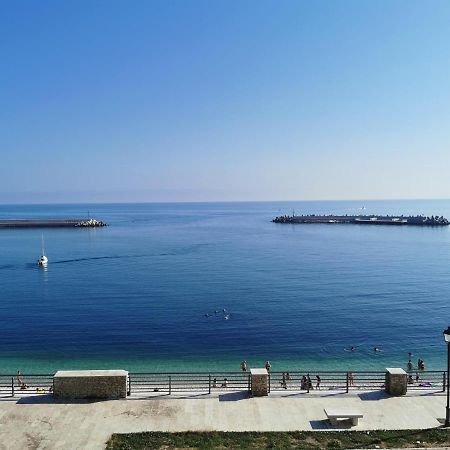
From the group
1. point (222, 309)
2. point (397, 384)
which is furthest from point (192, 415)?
point (222, 309)

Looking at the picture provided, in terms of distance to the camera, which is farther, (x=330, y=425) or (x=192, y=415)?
(x=192, y=415)

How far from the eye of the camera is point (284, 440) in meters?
14.4

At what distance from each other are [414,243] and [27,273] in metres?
91.6

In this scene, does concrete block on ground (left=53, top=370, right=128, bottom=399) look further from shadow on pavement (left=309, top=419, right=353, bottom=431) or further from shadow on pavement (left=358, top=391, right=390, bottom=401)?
shadow on pavement (left=358, top=391, right=390, bottom=401)

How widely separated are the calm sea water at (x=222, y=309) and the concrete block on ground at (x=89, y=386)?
15.2 meters

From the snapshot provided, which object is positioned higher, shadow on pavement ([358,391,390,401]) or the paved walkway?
shadow on pavement ([358,391,390,401])

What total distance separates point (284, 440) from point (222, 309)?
35669 mm

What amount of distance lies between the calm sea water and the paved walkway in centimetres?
1559

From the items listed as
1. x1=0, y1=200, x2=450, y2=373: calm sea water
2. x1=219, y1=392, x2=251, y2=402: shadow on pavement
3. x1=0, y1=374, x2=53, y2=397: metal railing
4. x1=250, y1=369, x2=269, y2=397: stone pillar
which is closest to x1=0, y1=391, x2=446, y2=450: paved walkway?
x1=219, y1=392, x2=251, y2=402: shadow on pavement

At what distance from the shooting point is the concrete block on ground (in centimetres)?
1742

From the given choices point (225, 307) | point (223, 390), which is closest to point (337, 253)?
point (225, 307)

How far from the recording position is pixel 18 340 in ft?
129

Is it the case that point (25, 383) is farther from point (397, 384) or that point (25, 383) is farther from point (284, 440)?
point (397, 384)

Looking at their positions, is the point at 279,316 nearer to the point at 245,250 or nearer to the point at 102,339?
the point at 102,339
